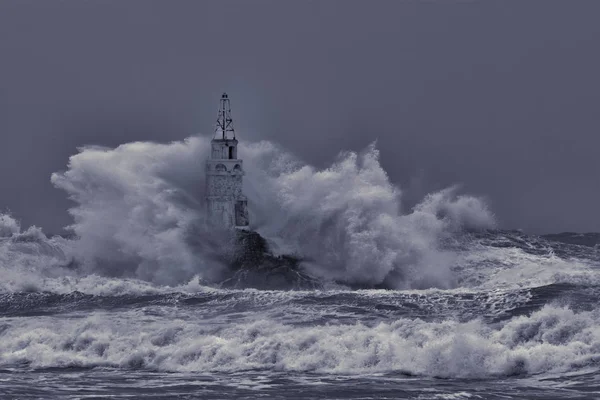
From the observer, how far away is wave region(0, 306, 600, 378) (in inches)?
1330

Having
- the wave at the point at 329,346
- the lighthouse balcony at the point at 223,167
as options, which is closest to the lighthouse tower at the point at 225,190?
the lighthouse balcony at the point at 223,167

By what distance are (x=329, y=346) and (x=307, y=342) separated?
83 cm

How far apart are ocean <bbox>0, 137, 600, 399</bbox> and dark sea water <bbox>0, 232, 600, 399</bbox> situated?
7cm

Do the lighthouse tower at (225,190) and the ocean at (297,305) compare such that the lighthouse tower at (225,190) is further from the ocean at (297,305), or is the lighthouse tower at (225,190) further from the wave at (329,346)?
the wave at (329,346)

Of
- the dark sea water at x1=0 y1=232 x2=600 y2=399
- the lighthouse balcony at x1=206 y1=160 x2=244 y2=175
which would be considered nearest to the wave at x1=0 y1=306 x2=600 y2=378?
the dark sea water at x1=0 y1=232 x2=600 y2=399

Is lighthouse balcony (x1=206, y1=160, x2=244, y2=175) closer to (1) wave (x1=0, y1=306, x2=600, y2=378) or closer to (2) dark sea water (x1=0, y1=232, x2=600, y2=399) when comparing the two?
(2) dark sea water (x1=0, y1=232, x2=600, y2=399)

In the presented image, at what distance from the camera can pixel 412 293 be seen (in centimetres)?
4278

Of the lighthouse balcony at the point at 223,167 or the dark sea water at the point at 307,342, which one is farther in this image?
the lighthouse balcony at the point at 223,167

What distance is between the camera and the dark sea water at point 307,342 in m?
32.0

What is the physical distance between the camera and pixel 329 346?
3541cm

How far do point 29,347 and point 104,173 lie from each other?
63.7 feet

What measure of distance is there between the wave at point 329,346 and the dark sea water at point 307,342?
0.04 metres

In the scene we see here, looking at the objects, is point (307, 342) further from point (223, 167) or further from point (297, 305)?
point (223, 167)

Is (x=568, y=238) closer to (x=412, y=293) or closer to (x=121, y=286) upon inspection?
(x=412, y=293)
